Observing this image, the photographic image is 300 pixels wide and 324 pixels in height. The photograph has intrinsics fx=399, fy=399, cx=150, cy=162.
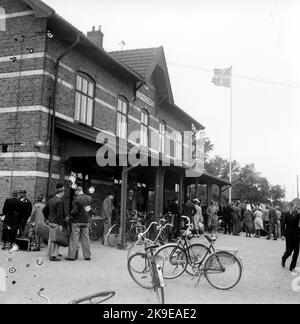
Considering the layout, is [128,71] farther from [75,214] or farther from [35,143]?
[75,214]

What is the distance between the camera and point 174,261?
7.59 metres

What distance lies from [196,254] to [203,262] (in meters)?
0.36

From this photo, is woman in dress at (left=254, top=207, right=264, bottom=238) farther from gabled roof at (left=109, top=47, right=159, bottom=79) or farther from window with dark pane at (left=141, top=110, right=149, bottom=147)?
gabled roof at (left=109, top=47, right=159, bottom=79)

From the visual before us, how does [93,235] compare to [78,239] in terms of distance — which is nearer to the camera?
[78,239]

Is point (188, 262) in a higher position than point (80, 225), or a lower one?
lower

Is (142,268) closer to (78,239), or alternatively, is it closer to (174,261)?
(174,261)

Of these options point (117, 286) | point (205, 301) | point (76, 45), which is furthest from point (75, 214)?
point (76, 45)

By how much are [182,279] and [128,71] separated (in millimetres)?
10849

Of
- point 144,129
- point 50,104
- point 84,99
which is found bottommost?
point 50,104

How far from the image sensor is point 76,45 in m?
13.8

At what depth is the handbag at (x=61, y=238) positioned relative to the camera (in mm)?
9102

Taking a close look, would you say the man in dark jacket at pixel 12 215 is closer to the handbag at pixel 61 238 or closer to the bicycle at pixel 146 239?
the handbag at pixel 61 238

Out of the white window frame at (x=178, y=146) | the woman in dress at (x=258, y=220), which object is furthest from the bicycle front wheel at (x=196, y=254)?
the white window frame at (x=178, y=146)

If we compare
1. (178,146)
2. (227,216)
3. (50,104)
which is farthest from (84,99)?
(178,146)
